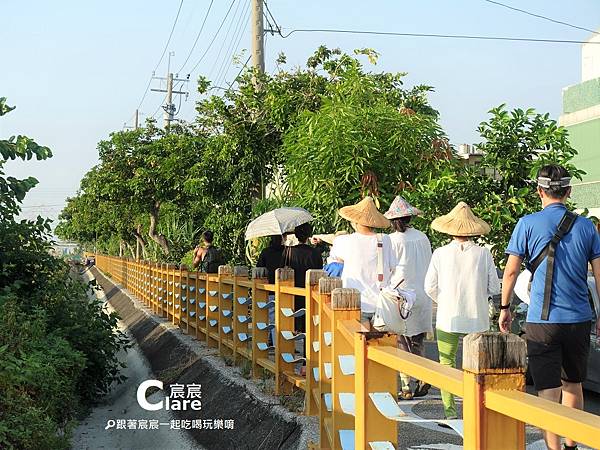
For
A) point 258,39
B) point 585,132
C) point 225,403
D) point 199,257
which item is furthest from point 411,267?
point 585,132

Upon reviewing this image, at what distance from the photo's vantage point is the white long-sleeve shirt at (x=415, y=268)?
23.9 ft

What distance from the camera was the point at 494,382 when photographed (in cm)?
223

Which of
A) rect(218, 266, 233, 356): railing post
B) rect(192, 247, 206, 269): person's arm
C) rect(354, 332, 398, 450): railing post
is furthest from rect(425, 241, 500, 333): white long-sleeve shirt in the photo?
rect(192, 247, 206, 269): person's arm

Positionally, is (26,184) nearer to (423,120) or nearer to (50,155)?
(50,155)

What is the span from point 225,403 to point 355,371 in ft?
16.8

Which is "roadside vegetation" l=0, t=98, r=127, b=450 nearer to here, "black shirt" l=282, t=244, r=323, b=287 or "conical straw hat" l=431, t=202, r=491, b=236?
"black shirt" l=282, t=244, r=323, b=287

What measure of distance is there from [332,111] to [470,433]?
31.3 feet

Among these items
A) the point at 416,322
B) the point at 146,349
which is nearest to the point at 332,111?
the point at 416,322

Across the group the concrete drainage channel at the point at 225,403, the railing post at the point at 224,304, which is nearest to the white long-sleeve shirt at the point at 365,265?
the concrete drainage channel at the point at 225,403

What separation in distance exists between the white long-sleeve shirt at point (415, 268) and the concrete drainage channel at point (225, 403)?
Answer: 4.39ft

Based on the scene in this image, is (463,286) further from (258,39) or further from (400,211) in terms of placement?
(258,39)

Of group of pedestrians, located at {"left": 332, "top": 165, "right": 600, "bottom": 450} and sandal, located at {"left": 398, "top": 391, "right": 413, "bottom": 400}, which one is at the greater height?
group of pedestrians, located at {"left": 332, "top": 165, "right": 600, "bottom": 450}

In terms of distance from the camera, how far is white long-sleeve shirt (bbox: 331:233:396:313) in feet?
22.4

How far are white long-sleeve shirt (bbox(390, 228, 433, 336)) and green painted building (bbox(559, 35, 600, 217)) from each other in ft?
59.5
